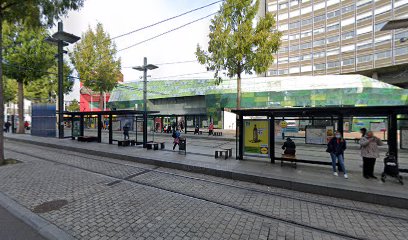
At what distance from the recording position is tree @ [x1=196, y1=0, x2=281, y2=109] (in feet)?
51.6

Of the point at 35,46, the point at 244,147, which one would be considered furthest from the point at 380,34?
the point at 35,46

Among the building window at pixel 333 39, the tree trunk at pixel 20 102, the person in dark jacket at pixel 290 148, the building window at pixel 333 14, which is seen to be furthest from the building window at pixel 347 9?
the tree trunk at pixel 20 102

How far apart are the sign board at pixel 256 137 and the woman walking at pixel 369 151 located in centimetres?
330

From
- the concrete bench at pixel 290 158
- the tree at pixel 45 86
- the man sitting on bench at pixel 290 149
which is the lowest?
the concrete bench at pixel 290 158

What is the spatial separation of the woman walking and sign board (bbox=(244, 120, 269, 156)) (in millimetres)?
3299

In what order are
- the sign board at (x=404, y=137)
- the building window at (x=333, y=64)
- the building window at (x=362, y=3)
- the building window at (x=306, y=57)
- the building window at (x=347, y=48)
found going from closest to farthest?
the sign board at (x=404, y=137), the building window at (x=362, y=3), the building window at (x=347, y=48), the building window at (x=333, y=64), the building window at (x=306, y=57)

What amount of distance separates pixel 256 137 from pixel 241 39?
9.95 m

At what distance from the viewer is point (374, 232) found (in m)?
3.69

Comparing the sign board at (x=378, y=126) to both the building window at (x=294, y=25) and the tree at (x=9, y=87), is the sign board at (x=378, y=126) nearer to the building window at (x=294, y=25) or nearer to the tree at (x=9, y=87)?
the tree at (x=9, y=87)

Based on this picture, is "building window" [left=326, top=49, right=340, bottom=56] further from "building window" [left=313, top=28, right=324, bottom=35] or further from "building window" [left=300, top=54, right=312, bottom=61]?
"building window" [left=313, top=28, right=324, bottom=35]

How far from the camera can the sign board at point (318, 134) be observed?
25.8 feet

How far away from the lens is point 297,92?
33156 mm

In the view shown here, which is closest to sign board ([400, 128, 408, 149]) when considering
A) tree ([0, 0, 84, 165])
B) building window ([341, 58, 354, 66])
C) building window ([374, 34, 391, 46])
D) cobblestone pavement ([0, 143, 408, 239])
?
cobblestone pavement ([0, 143, 408, 239])

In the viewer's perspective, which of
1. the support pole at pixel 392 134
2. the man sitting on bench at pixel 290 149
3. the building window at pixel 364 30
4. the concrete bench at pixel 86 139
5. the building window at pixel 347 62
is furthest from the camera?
the building window at pixel 347 62
